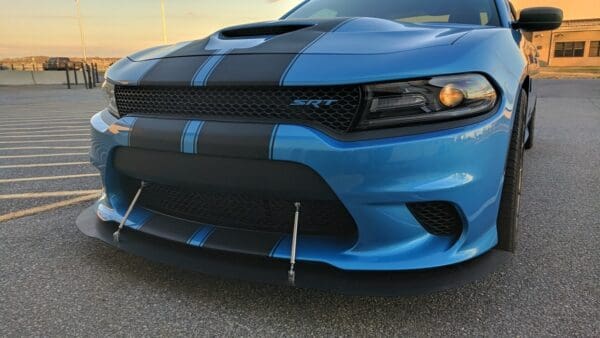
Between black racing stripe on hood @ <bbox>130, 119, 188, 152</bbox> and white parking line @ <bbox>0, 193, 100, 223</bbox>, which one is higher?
black racing stripe on hood @ <bbox>130, 119, 188, 152</bbox>

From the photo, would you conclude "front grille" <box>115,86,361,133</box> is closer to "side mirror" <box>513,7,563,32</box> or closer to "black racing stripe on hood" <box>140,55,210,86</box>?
"black racing stripe on hood" <box>140,55,210,86</box>

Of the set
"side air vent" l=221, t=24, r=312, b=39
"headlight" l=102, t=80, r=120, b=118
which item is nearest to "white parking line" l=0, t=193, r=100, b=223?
"headlight" l=102, t=80, r=120, b=118

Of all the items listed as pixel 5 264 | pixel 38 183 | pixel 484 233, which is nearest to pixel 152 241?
pixel 5 264

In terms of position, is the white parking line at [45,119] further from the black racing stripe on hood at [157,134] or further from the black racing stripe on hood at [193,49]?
the black racing stripe on hood at [157,134]

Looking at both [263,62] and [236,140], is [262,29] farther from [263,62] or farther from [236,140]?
[236,140]

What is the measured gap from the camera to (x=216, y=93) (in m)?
1.64

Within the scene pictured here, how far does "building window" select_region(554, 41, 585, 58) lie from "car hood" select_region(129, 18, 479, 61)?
131 ft

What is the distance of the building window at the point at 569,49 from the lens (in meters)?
34.6

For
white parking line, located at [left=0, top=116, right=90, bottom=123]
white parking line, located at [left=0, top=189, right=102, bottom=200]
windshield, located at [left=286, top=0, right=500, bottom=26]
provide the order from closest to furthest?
windshield, located at [left=286, top=0, right=500, bottom=26]
white parking line, located at [left=0, top=189, right=102, bottom=200]
white parking line, located at [left=0, top=116, right=90, bottom=123]

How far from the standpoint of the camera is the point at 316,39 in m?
1.69

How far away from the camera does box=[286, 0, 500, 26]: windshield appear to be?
2502 mm

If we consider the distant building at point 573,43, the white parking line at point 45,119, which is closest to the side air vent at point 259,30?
the white parking line at point 45,119

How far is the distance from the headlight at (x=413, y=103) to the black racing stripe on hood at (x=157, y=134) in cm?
67

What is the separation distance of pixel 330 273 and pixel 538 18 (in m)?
2.10
